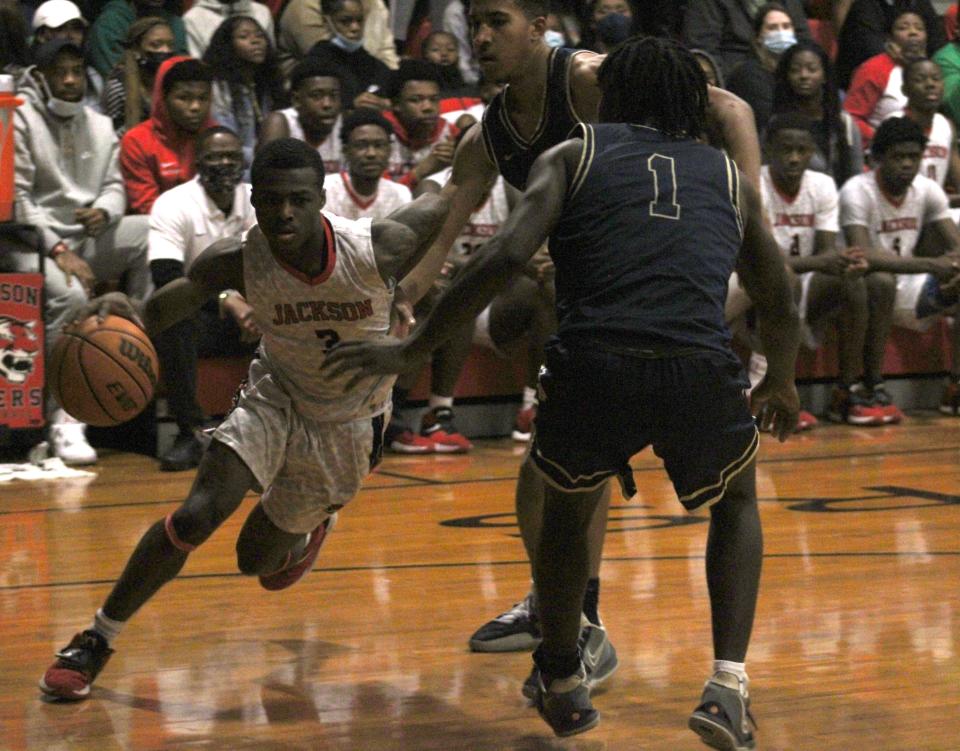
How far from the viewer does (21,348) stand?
7.88 meters

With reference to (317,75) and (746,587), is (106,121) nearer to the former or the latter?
(317,75)

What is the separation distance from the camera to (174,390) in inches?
319

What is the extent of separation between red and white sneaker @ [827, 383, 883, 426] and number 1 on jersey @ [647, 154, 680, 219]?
6.17 metres

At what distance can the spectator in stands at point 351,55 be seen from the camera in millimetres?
9453

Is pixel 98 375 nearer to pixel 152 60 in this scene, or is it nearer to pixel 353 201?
pixel 353 201

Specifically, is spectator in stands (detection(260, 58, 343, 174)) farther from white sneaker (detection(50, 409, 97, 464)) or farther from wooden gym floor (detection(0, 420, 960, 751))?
wooden gym floor (detection(0, 420, 960, 751))

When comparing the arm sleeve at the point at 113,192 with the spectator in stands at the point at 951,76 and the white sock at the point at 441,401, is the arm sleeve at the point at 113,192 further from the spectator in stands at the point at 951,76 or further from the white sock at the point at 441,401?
the spectator in stands at the point at 951,76

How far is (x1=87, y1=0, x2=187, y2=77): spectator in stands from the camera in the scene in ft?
30.6

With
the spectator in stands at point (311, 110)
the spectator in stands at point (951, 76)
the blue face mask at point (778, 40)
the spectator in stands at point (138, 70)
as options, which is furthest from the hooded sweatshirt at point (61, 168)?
the spectator in stands at point (951, 76)

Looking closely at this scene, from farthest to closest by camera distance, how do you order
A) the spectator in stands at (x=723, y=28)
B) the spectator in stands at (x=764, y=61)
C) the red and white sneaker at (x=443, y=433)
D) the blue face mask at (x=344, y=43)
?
the spectator in stands at (x=723, y=28) < the spectator in stands at (x=764, y=61) < the blue face mask at (x=344, y=43) < the red and white sneaker at (x=443, y=433)

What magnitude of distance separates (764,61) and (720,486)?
7.68 meters

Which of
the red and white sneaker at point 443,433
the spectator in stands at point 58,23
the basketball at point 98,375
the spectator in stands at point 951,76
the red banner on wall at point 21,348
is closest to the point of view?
the basketball at point 98,375

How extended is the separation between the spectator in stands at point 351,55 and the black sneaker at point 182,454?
2.31 metres

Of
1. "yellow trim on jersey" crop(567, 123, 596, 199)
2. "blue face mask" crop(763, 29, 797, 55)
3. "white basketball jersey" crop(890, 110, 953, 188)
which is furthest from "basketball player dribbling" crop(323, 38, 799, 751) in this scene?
"blue face mask" crop(763, 29, 797, 55)
